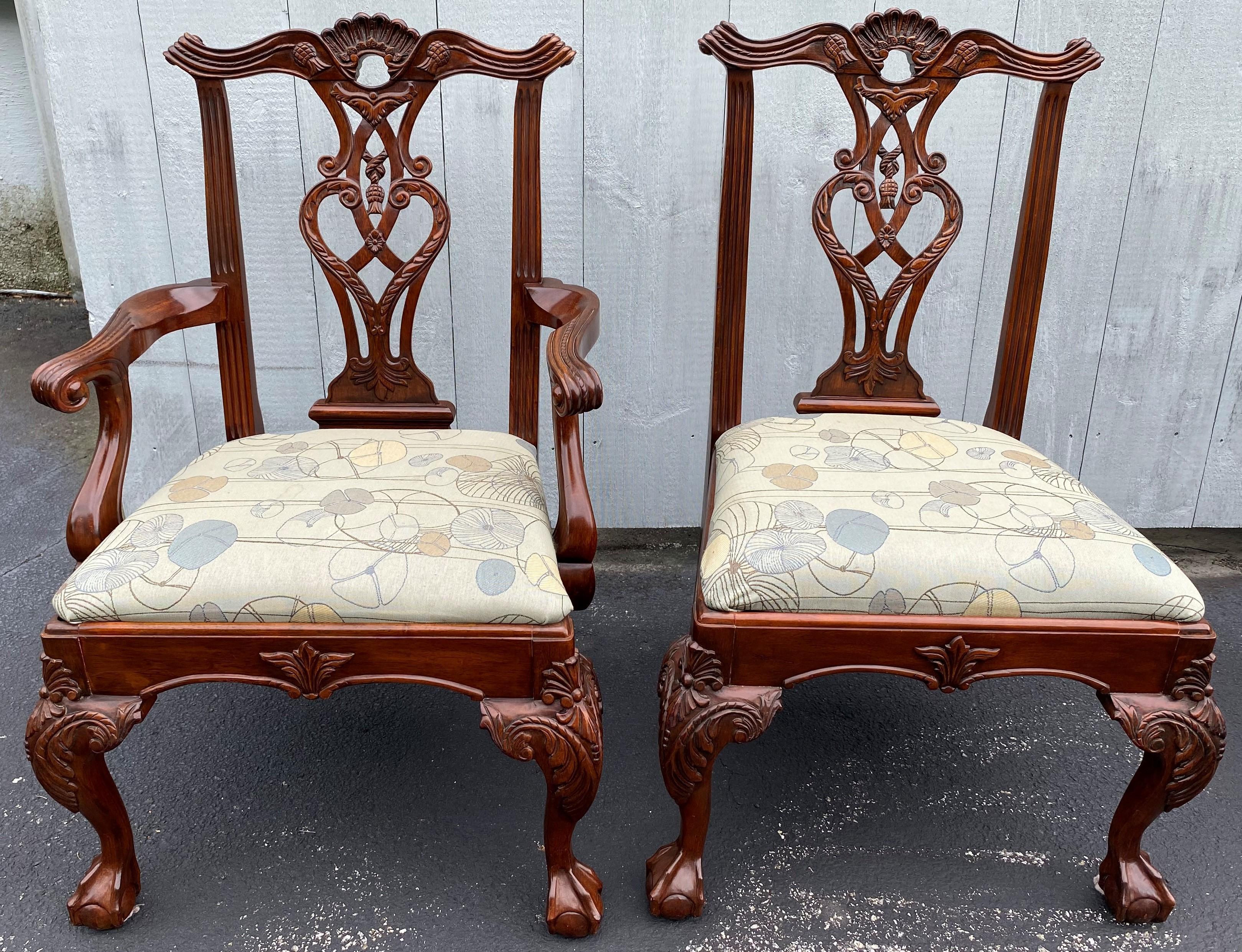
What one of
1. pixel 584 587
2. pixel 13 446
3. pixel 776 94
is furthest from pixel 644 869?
pixel 13 446

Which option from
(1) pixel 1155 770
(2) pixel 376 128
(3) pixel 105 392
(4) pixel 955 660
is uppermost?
(2) pixel 376 128

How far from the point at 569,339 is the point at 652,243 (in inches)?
29.9

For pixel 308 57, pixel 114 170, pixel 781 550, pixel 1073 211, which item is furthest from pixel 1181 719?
pixel 114 170

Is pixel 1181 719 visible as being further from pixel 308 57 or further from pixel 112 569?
pixel 308 57

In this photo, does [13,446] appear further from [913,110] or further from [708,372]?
[913,110]

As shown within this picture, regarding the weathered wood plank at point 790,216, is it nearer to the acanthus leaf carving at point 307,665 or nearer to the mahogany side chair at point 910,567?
the mahogany side chair at point 910,567

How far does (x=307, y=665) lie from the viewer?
1124 millimetres

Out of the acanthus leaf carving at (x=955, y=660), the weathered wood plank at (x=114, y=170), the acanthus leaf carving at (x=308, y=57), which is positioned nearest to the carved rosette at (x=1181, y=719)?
the acanthus leaf carving at (x=955, y=660)

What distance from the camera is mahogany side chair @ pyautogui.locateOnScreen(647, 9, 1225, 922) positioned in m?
1.13

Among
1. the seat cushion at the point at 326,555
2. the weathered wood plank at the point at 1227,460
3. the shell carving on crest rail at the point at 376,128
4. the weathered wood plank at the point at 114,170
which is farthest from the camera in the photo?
the weathered wood plank at the point at 1227,460

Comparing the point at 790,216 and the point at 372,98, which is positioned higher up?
the point at 372,98

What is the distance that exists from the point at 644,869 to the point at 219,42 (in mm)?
1671

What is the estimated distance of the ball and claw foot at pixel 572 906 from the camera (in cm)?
125

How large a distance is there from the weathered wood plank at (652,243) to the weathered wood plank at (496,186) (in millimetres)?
35
